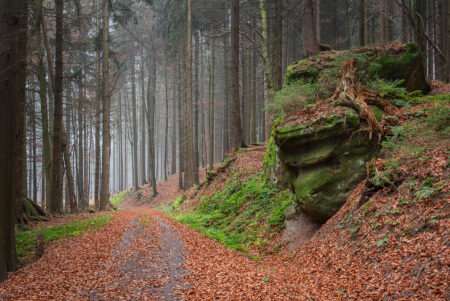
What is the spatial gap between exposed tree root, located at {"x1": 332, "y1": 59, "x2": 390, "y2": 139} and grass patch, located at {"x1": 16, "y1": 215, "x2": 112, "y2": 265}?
947 cm

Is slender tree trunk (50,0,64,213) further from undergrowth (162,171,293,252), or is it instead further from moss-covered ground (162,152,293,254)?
undergrowth (162,171,293,252)

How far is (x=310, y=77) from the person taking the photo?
11430 millimetres

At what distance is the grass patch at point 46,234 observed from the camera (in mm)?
8026

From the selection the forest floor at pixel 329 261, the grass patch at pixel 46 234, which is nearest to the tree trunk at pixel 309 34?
the forest floor at pixel 329 261

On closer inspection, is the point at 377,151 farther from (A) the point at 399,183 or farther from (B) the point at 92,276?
(B) the point at 92,276

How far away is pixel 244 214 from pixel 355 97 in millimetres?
5961

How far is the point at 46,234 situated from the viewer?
9.52m

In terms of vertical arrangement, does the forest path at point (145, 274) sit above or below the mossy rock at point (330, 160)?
below

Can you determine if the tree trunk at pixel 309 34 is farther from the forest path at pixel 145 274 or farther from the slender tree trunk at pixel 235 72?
→ the forest path at pixel 145 274

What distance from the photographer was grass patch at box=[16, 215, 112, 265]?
803 centimetres

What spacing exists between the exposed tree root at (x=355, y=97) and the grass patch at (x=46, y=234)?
373 inches

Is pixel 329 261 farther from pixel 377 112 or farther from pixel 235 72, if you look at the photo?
pixel 235 72

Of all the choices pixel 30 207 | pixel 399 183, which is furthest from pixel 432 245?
pixel 30 207

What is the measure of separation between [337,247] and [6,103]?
7885 mm
